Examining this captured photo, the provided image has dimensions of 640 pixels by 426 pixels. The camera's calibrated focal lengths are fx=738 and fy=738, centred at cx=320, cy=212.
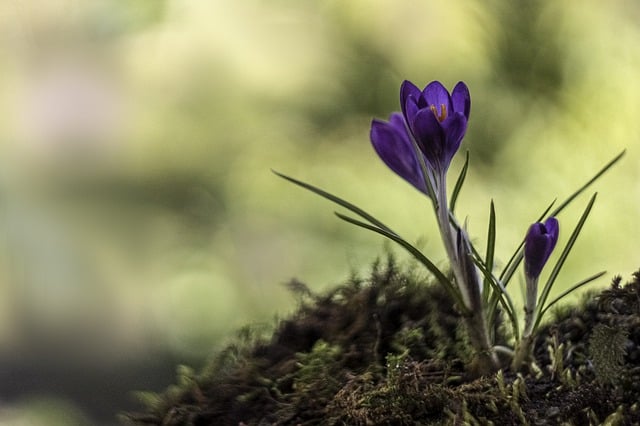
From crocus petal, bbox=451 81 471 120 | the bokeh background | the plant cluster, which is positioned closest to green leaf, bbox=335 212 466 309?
the plant cluster

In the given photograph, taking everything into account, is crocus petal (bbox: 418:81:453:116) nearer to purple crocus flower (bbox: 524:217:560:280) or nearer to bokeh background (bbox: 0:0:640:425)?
purple crocus flower (bbox: 524:217:560:280)

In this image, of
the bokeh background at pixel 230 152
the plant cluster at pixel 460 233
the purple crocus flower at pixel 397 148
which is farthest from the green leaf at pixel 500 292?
the bokeh background at pixel 230 152

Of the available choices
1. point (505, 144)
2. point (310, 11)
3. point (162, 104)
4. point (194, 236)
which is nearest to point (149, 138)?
point (162, 104)

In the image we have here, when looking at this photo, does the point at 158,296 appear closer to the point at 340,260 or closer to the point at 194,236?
the point at 194,236

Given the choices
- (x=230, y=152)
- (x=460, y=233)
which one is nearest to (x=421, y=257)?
(x=460, y=233)

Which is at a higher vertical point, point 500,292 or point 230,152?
point 230,152

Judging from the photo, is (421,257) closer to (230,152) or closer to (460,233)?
(460,233)
